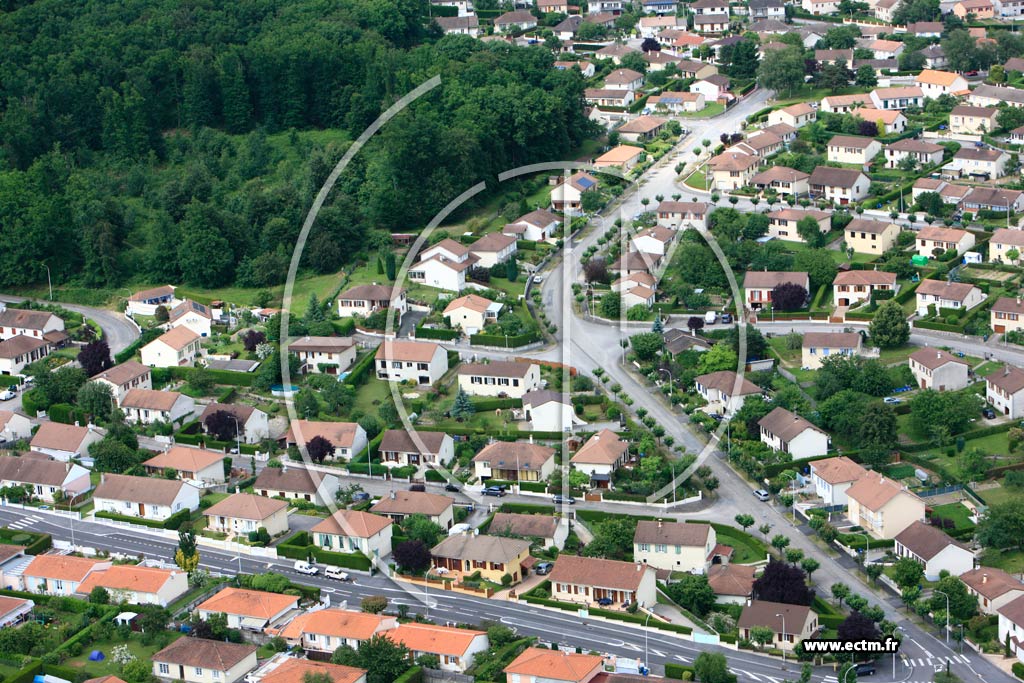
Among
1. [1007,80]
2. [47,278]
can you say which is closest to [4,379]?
[47,278]

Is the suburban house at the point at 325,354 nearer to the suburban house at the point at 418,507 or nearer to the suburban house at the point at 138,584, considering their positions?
the suburban house at the point at 418,507

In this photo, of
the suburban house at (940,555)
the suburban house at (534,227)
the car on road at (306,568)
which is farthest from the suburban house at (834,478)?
the suburban house at (534,227)

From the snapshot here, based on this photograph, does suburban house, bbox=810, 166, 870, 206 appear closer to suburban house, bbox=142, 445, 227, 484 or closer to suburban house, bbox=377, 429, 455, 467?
suburban house, bbox=377, 429, 455, 467

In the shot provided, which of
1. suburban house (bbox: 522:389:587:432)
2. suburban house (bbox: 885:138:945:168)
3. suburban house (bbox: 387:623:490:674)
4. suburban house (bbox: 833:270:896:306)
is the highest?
suburban house (bbox: 885:138:945:168)

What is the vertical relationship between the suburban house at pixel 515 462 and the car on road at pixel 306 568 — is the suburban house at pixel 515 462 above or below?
above

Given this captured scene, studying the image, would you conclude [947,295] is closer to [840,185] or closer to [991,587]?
[840,185]

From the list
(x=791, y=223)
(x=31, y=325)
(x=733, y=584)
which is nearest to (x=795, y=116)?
(x=791, y=223)

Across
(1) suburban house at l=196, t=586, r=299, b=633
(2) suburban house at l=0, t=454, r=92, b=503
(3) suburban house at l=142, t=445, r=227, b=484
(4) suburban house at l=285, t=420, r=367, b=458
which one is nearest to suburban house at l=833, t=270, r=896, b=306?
(4) suburban house at l=285, t=420, r=367, b=458
